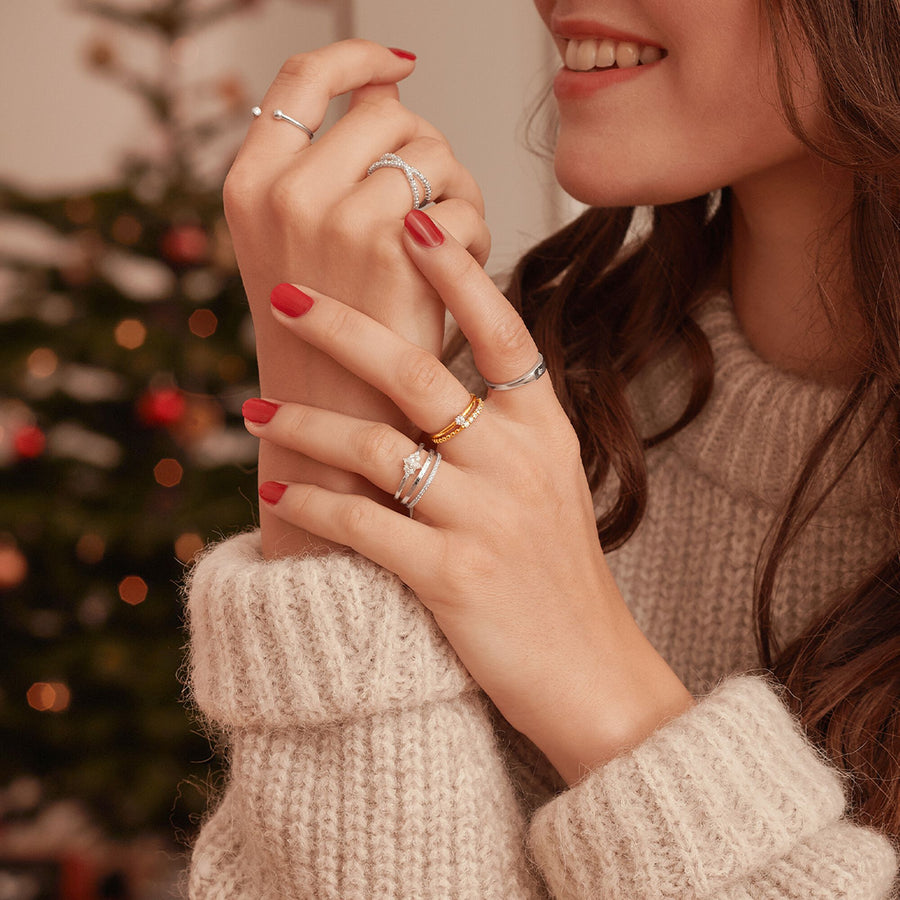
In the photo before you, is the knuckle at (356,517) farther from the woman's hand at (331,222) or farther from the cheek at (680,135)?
the cheek at (680,135)

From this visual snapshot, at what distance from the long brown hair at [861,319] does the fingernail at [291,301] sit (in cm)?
39

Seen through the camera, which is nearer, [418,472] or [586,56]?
[418,472]

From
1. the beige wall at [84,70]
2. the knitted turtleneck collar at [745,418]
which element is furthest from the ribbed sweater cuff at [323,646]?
the beige wall at [84,70]

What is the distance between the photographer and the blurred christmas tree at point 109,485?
2096 mm

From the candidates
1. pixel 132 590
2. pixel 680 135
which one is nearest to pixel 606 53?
pixel 680 135

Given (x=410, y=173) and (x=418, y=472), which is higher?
(x=410, y=173)

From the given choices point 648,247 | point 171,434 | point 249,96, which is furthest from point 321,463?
point 249,96

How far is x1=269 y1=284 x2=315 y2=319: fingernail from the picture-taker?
682 millimetres

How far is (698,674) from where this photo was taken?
973 millimetres

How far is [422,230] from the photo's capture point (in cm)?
67

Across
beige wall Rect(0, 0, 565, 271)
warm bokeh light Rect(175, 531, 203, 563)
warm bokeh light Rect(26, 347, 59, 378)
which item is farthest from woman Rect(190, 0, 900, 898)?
beige wall Rect(0, 0, 565, 271)

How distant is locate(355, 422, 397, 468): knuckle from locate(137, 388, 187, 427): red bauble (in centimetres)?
158

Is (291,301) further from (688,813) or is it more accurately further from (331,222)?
(688,813)

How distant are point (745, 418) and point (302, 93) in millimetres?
573
